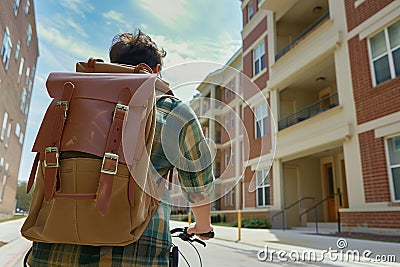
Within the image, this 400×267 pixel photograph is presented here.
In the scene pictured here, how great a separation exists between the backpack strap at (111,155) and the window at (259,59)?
1745 cm

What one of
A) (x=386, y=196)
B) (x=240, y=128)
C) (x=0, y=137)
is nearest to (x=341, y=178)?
(x=386, y=196)

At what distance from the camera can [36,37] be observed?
29.2 metres

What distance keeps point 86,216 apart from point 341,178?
15092 millimetres

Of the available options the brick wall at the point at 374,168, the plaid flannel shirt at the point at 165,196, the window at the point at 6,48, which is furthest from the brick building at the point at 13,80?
the plaid flannel shirt at the point at 165,196

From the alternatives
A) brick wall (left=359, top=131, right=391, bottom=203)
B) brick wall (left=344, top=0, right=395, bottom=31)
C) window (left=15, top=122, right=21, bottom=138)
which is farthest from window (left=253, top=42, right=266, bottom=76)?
window (left=15, top=122, right=21, bottom=138)

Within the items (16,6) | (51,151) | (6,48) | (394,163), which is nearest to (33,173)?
(51,151)

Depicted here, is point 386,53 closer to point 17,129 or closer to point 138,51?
point 138,51

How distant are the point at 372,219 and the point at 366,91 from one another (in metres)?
3.87

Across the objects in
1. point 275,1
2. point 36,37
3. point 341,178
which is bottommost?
point 341,178

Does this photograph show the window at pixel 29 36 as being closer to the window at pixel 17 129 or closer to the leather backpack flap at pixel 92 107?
the window at pixel 17 129

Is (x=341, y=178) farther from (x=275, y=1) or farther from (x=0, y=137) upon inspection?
(x=0, y=137)

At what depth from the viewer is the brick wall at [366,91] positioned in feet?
31.3

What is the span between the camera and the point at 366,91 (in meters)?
10.5

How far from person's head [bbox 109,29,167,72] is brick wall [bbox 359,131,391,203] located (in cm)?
977
